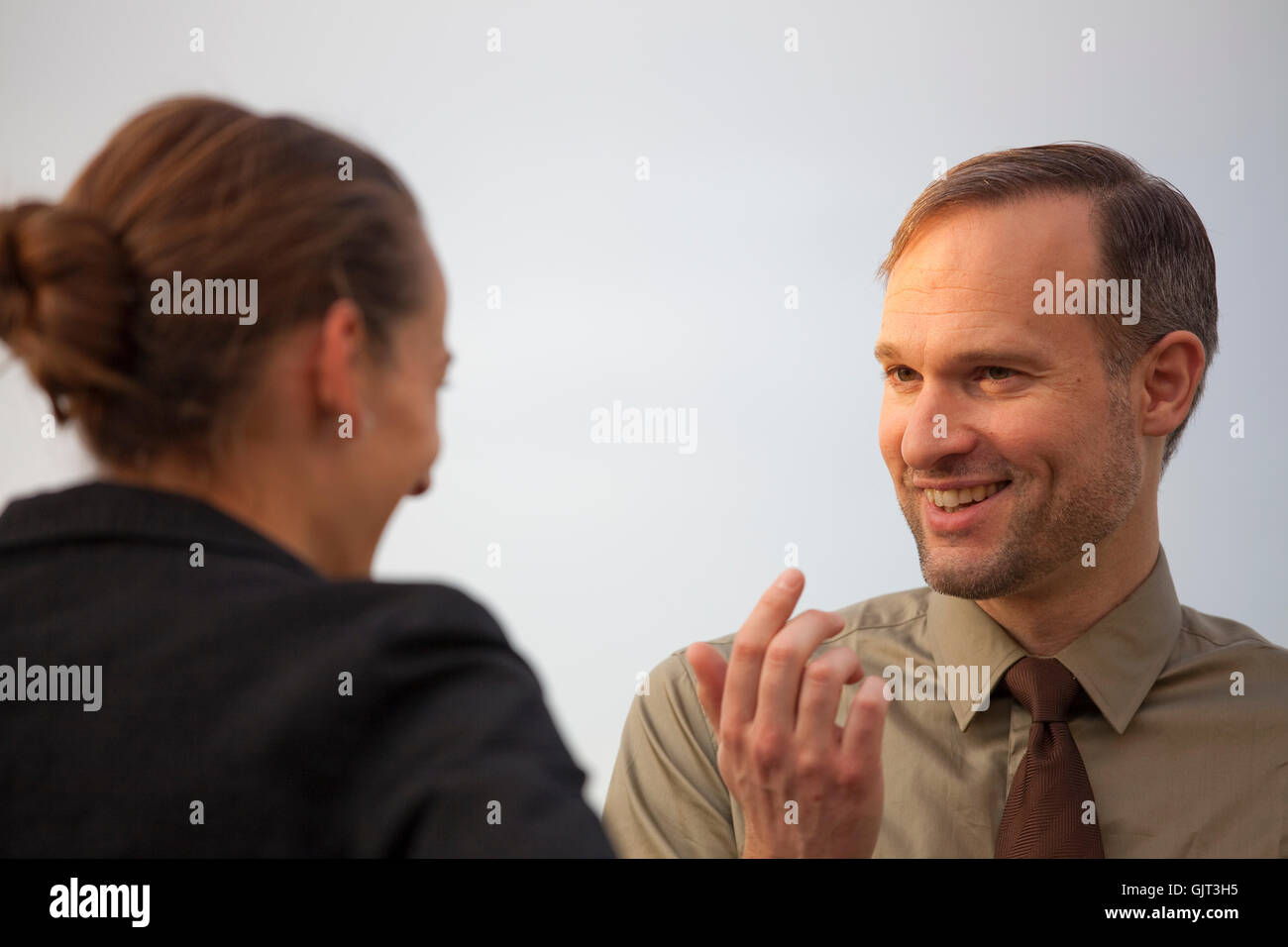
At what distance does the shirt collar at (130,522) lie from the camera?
0.94 m

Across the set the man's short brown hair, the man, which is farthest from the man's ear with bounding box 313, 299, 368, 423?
the man's short brown hair

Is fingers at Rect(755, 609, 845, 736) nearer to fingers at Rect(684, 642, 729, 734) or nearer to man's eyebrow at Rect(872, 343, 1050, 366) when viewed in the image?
fingers at Rect(684, 642, 729, 734)

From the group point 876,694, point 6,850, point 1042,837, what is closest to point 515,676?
point 6,850

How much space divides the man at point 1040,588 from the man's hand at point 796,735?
366 millimetres

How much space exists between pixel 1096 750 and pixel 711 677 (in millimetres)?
685

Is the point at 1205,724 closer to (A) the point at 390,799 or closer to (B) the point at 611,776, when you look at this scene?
(B) the point at 611,776

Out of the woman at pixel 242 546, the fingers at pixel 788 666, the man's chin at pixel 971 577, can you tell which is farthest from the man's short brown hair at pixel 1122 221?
the woman at pixel 242 546

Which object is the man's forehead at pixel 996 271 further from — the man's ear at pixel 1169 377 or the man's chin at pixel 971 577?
the man's chin at pixel 971 577

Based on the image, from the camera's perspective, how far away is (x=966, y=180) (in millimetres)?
1993

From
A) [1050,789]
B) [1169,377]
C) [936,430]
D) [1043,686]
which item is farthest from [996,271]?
[1050,789]

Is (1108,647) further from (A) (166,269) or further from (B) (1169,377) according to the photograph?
(A) (166,269)

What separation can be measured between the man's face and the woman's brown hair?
113 cm

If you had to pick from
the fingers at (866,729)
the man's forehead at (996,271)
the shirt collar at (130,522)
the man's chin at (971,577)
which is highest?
the man's forehead at (996,271)

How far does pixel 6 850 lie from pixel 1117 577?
1614mm
